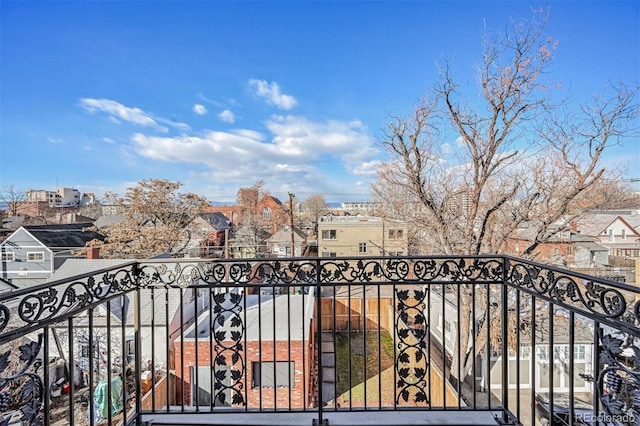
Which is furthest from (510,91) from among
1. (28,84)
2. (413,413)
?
(28,84)

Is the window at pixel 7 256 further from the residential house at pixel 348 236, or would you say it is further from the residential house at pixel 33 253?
the residential house at pixel 348 236

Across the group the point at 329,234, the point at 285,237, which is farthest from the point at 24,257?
the point at 329,234

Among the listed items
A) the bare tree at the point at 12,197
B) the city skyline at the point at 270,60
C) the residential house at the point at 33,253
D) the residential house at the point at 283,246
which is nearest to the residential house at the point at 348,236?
the residential house at the point at 283,246

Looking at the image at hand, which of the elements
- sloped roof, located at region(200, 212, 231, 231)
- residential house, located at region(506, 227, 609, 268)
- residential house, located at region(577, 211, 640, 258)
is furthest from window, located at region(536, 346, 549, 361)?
sloped roof, located at region(200, 212, 231, 231)

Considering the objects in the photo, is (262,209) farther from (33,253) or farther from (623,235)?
(623,235)

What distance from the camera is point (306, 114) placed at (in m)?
9.57

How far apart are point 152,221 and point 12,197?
11240 millimetres

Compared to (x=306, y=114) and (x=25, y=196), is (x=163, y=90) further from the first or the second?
(x=25, y=196)

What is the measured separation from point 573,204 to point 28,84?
14.1 m

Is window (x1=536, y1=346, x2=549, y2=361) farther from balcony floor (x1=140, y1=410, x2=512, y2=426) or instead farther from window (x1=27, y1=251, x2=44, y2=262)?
window (x1=27, y1=251, x2=44, y2=262)

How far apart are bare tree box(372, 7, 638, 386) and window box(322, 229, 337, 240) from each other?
28.5 feet

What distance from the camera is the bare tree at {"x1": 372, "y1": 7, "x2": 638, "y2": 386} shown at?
6.21m

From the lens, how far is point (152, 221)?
13.7m

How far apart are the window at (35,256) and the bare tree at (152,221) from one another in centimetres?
208
